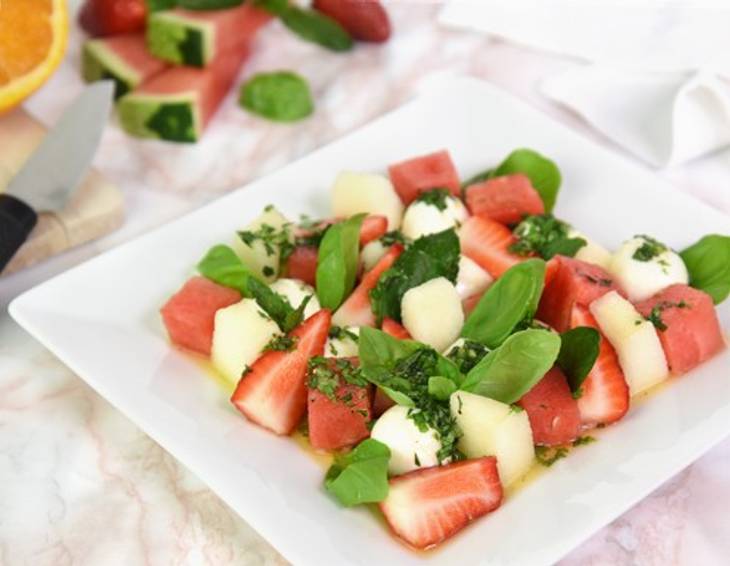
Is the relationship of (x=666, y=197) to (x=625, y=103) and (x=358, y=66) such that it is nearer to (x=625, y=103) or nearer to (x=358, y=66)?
(x=625, y=103)

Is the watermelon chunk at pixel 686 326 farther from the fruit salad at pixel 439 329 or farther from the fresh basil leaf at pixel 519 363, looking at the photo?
the fresh basil leaf at pixel 519 363

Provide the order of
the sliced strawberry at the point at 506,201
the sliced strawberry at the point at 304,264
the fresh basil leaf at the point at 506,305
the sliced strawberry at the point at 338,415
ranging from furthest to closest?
the sliced strawberry at the point at 506,201, the sliced strawberry at the point at 304,264, the fresh basil leaf at the point at 506,305, the sliced strawberry at the point at 338,415

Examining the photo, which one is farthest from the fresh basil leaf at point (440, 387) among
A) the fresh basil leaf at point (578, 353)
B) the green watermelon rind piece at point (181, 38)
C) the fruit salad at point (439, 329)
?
the green watermelon rind piece at point (181, 38)

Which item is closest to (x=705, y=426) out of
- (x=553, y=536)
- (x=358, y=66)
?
(x=553, y=536)

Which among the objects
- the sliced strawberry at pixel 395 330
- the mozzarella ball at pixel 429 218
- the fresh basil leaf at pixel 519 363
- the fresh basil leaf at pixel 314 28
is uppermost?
the fresh basil leaf at pixel 519 363

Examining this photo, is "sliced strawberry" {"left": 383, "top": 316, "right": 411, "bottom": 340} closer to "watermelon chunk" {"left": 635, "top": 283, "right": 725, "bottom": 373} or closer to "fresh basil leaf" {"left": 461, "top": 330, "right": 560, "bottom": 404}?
"fresh basil leaf" {"left": 461, "top": 330, "right": 560, "bottom": 404}


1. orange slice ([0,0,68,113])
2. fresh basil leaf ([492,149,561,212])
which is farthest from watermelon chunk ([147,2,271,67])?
fresh basil leaf ([492,149,561,212])
